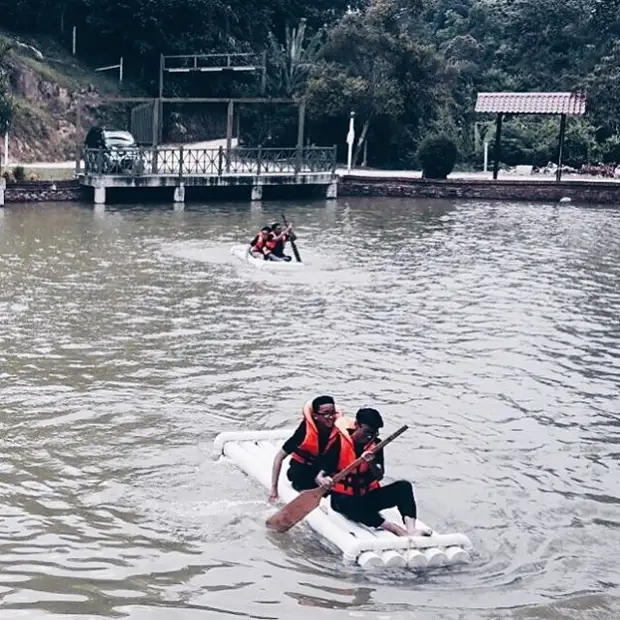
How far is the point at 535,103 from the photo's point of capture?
3997cm

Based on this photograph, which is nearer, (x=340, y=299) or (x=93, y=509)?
(x=93, y=509)

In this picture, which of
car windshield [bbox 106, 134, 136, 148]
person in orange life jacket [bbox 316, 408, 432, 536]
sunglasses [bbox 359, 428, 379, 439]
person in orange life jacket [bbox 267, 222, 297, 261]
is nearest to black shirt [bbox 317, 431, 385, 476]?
person in orange life jacket [bbox 316, 408, 432, 536]

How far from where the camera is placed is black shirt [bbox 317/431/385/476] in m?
9.24

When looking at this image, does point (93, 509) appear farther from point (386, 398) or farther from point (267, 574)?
point (386, 398)

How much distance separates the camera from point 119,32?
49125 millimetres

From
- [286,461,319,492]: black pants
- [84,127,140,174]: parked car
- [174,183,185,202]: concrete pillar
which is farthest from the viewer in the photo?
[174,183,185,202]: concrete pillar

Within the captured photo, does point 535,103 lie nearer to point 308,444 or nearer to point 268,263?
point 268,263

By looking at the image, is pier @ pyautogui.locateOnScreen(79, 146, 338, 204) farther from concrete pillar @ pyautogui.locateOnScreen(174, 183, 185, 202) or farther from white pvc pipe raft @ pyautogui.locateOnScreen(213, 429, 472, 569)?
white pvc pipe raft @ pyautogui.locateOnScreen(213, 429, 472, 569)

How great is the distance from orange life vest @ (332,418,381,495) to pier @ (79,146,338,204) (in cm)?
2599

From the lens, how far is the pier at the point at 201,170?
34531mm

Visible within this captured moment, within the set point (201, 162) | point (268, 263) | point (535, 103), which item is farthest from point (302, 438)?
point (535, 103)

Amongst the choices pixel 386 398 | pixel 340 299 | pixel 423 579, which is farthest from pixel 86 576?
pixel 340 299

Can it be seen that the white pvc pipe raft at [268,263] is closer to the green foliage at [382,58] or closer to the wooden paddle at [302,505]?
the wooden paddle at [302,505]

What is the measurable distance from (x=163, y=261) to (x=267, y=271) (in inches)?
91.7
